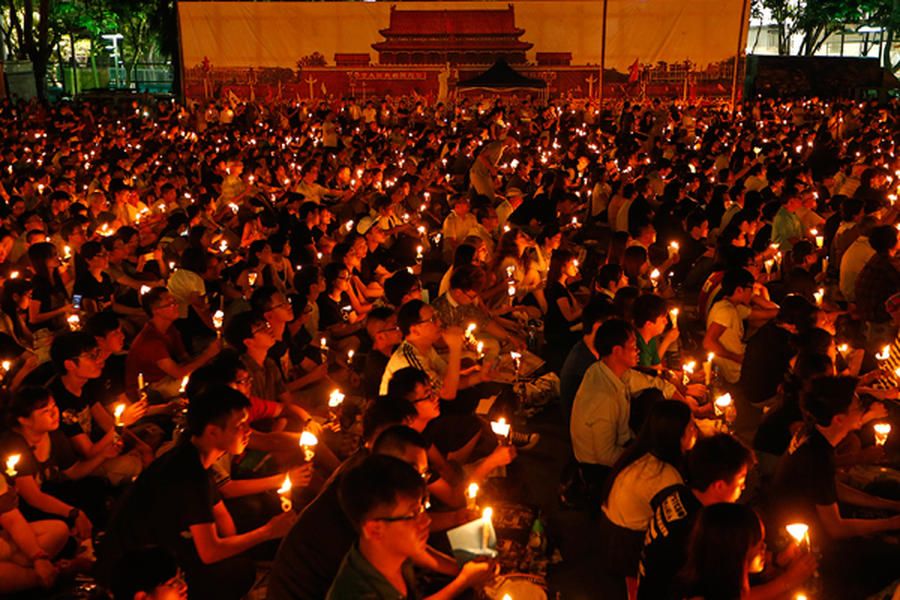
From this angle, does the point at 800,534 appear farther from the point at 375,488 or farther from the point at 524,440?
the point at 524,440

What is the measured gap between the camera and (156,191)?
44.9 feet

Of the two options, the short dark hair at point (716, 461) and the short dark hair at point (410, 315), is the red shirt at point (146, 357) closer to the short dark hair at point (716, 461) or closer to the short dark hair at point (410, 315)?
the short dark hair at point (410, 315)

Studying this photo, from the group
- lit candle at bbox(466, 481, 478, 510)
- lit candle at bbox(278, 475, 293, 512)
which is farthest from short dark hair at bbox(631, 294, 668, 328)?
lit candle at bbox(278, 475, 293, 512)

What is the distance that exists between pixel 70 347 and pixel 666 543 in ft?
12.3

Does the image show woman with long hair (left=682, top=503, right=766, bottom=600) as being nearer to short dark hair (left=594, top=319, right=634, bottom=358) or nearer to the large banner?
short dark hair (left=594, top=319, right=634, bottom=358)

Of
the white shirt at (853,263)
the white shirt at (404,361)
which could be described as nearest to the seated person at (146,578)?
the white shirt at (404,361)

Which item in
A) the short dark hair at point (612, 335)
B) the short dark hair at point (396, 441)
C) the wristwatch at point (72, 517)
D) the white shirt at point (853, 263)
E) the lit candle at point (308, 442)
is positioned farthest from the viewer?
the white shirt at point (853, 263)

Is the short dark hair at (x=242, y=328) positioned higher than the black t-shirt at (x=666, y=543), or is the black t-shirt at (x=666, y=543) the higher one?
the short dark hair at (x=242, y=328)

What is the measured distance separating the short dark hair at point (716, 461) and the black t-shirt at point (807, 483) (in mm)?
839

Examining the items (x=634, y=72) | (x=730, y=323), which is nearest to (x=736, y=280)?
(x=730, y=323)

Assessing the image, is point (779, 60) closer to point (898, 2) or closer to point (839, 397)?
point (898, 2)

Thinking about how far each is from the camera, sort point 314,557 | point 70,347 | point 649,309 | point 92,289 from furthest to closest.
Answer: point 92,289 → point 649,309 → point 70,347 → point 314,557

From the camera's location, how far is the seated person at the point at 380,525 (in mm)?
3117

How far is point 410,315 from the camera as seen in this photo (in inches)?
233
